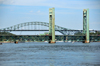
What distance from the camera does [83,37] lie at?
6432 inches

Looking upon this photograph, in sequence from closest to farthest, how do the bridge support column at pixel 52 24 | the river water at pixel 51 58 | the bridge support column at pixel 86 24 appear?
the river water at pixel 51 58
the bridge support column at pixel 52 24
the bridge support column at pixel 86 24

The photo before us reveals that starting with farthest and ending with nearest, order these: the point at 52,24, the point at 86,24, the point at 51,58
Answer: the point at 86,24 → the point at 52,24 → the point at 51,58

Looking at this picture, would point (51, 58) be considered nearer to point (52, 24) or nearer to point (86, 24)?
point (52, 24)

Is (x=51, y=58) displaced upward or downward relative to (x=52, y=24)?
downward

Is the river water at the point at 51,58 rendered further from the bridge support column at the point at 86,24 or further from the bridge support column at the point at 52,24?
the bridge support column at the point at 86,24

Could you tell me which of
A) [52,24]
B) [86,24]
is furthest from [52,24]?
[86,24]

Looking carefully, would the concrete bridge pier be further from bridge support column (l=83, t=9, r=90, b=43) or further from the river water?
the river water

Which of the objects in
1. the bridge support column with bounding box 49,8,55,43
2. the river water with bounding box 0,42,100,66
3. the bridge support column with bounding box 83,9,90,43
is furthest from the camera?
the bridge support column with bounding box 83,9,90,43

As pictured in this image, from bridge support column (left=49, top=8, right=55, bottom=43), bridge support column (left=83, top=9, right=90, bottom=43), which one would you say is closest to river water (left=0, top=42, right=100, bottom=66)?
bridge support column (left=49, top=8, right=55, bottom=43)

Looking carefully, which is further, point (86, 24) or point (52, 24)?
point (86, 24)

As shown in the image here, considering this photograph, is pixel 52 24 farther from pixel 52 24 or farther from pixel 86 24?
pixel 86 24

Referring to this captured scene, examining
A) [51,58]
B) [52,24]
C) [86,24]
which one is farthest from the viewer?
[86,24]

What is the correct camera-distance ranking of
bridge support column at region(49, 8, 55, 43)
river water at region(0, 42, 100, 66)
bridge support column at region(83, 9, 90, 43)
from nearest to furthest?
river water at region(0, 42, 100, 66) < bridge support column at region(49, 8, 55, 43) < bridge support column at region(83, 9, 90, 43)

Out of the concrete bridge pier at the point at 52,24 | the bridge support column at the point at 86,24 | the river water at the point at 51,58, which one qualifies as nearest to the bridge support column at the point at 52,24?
the concrete bridge pier at the point at 52,24
